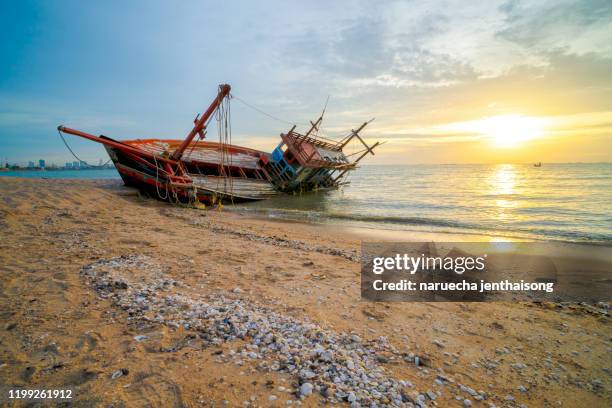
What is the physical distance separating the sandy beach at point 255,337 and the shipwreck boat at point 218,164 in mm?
11796

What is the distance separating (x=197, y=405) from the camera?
9.61 ft

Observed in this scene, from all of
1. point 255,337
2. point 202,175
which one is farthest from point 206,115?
point 255,337

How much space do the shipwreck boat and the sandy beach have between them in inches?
464

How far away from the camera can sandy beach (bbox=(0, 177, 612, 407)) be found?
3.24 metres

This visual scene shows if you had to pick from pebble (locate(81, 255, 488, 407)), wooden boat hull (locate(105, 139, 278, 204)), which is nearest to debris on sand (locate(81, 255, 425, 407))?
pebble (locate(81, 255, 488, 407))

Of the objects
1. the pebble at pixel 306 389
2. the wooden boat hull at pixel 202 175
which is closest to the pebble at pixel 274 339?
the pebble at pixel 306 389

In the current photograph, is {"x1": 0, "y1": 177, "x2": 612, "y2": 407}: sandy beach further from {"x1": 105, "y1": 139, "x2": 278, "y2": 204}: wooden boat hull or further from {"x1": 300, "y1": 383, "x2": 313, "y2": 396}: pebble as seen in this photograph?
{"x1": 105, "y1": 139, "x2": 278, "y2": 204}: wooden boat hull

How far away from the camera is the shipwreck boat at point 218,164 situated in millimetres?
19222

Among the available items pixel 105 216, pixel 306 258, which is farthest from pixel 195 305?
pixel 105 216

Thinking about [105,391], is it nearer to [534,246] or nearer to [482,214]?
[534,246]

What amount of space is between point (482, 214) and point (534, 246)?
8.75 meters

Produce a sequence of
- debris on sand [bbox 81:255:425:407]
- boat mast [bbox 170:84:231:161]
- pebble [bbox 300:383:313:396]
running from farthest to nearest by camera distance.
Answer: boat mast [bbox 170:84:231:161] < debris on sand [bbox 81:255:425:407] < pebble [bbox 300:383:313:396]

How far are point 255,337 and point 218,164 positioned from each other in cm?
2355

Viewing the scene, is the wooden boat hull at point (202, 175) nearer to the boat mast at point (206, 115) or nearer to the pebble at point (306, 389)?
the boat mast at point (206, 115)
